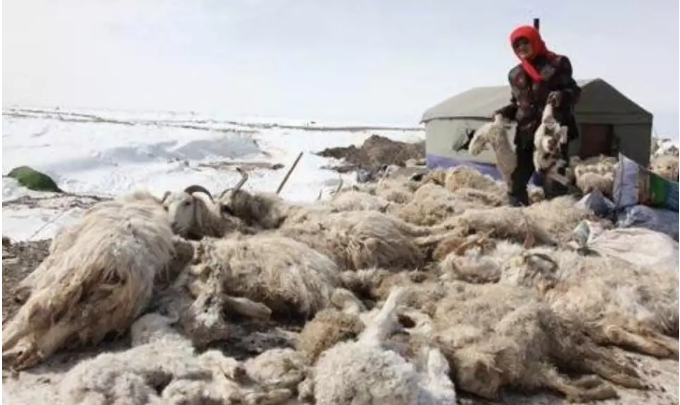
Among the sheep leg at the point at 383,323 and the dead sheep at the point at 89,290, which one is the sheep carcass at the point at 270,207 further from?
the sheep leg at the point at 383,323

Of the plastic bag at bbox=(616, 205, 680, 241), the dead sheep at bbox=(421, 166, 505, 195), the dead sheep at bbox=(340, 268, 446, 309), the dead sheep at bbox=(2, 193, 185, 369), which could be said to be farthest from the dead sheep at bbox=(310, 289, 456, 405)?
the dead sheep at bbox=(421, 166, 505, 195)

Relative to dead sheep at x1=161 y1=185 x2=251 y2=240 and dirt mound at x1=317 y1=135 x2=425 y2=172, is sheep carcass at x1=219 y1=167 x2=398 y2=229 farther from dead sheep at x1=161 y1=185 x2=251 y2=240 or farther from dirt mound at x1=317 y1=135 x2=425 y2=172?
dirt mound at x1=317 y1=135 x2=425 y2=172

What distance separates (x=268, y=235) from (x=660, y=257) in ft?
8.79

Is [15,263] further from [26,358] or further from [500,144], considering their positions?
[500,144]

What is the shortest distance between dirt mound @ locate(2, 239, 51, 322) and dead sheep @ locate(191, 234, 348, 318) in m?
1.04

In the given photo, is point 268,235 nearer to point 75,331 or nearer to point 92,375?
point 75,331

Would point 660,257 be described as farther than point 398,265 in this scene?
Yes

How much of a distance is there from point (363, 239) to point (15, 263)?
2.39 meters

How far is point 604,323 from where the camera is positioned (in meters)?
3.52

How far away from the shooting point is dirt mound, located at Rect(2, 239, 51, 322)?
11.9 ft

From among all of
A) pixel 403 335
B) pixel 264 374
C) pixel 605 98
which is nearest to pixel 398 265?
pixel 403 335

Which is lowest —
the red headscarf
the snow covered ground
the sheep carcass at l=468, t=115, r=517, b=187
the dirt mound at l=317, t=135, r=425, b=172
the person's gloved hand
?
the dirt mound at l=317, t=135, r=425, b=172

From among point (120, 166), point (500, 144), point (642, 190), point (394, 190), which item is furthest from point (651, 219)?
point (120, 166)

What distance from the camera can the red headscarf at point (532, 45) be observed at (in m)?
6.05
